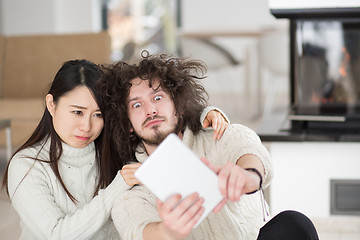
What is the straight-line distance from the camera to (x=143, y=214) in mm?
1629

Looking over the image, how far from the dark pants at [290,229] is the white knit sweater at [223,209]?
0.08m

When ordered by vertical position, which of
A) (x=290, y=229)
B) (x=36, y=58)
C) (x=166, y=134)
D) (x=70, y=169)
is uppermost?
(x=36, y=58)

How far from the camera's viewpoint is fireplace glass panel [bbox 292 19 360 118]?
2879mm

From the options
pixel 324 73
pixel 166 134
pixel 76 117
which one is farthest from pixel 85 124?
pixel 324 73

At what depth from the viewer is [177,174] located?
4.33 ft

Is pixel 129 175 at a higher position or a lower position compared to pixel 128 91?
lower

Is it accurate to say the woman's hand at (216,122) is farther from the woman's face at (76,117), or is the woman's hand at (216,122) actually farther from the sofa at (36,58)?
the sofa at (36,58)

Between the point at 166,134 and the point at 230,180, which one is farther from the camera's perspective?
the point at 166,134

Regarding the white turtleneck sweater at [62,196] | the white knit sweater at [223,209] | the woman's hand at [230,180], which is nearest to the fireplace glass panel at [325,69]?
the white knit sweater at [223,209]

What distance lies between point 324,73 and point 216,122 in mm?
1222


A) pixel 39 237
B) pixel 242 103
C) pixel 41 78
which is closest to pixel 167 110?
pixel 39 237

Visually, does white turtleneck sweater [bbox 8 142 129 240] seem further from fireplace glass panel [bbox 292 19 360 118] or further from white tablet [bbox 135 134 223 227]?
fireplace glass panel [bbox 292 19 360 118]

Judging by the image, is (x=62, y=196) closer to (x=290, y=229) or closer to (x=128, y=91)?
(x=128, y=91)

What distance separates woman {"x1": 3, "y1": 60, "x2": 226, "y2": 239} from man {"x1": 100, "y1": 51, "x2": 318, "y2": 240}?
0.05m
